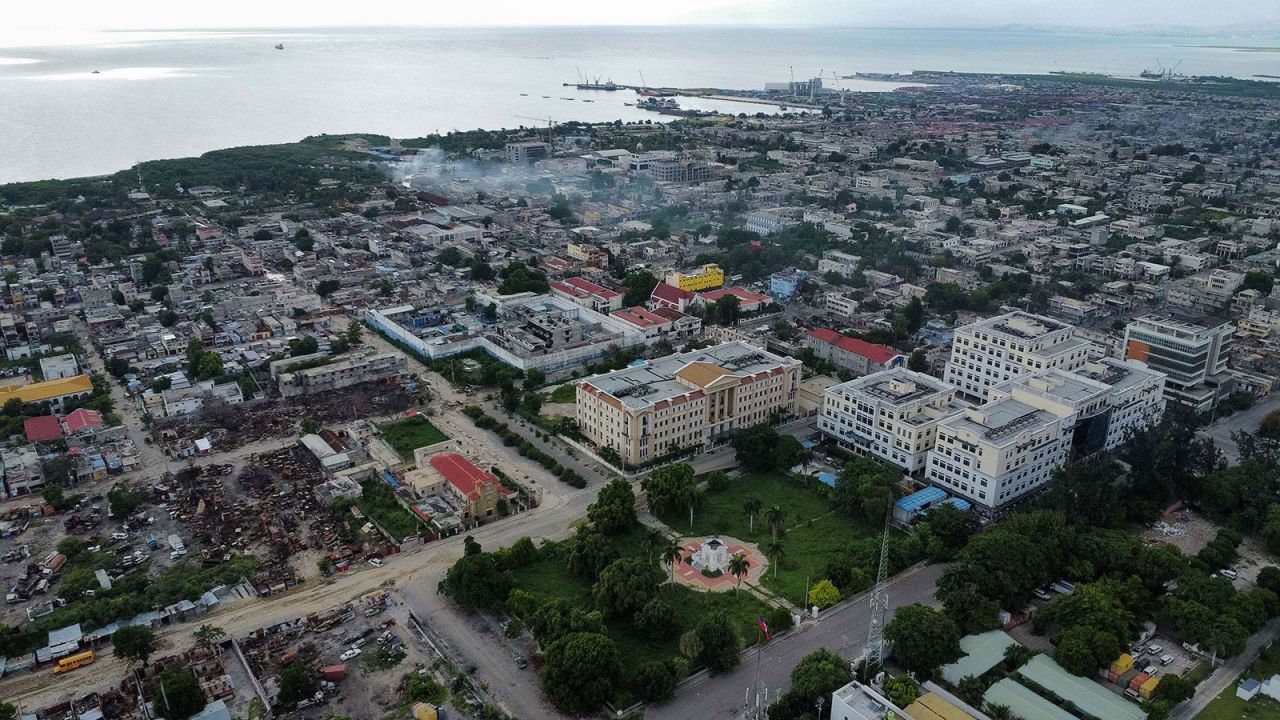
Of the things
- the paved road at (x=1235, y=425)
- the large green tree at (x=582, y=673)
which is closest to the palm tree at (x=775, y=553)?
the large green tree at (x=582, y=673)

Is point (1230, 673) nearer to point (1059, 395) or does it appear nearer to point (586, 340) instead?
point (1059, 395)

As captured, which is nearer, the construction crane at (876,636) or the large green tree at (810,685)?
the large green tree at (810,685)

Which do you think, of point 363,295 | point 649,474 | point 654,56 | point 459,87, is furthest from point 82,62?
point 649,474

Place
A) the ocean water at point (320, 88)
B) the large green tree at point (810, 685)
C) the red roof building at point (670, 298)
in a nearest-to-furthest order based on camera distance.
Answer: the large green tree at point (810, 685) < the red roof building at point (670, 298) < the ocean water at point (320, 88)

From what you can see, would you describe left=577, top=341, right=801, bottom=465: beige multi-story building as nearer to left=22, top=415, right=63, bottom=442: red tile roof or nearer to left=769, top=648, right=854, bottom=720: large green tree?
left=769, top=648, right=854, bottom=720: large green tree

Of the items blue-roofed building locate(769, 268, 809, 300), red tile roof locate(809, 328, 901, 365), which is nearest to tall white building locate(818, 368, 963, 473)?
red tile roof locate(809, 328, 901, 365)

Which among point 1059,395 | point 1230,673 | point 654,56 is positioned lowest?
point 1230,673

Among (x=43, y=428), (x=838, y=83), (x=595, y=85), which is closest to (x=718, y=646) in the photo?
(x=43, y=428)

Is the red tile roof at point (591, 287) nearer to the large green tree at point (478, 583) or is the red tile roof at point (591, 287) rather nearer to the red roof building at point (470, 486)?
the red roof building at point (470, 486)
